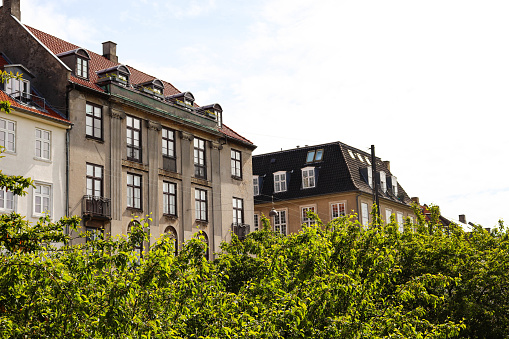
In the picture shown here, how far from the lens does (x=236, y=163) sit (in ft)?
156

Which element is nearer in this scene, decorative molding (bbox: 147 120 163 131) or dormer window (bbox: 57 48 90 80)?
dormer window (bbox: 57 48 90 80)

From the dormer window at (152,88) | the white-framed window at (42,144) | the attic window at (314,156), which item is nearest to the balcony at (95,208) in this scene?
the white-framed window at (42,144)

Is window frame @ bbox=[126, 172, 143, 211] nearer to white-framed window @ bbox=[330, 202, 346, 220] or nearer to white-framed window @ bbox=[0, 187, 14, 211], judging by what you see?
white-framed window @ bbox=[0, 187, 14, 211]

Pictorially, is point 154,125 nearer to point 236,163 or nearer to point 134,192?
point 134,192

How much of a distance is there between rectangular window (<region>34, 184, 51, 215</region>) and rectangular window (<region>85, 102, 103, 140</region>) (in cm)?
402

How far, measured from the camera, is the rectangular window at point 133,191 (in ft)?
125

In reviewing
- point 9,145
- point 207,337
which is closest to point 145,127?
point 9,145

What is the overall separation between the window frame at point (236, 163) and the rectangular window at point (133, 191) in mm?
9347

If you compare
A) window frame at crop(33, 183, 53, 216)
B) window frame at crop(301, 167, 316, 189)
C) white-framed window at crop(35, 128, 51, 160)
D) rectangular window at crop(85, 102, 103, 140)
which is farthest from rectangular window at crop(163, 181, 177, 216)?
window frame at crop(301, 167, 316, 189)

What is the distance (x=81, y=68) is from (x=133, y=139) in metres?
4.70

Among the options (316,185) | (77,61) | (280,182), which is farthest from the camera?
(280,182)

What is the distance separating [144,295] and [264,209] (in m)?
48.8

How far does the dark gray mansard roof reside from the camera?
197ft

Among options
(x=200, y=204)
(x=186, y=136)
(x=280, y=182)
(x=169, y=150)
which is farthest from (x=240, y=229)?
(x=280, y=182)
